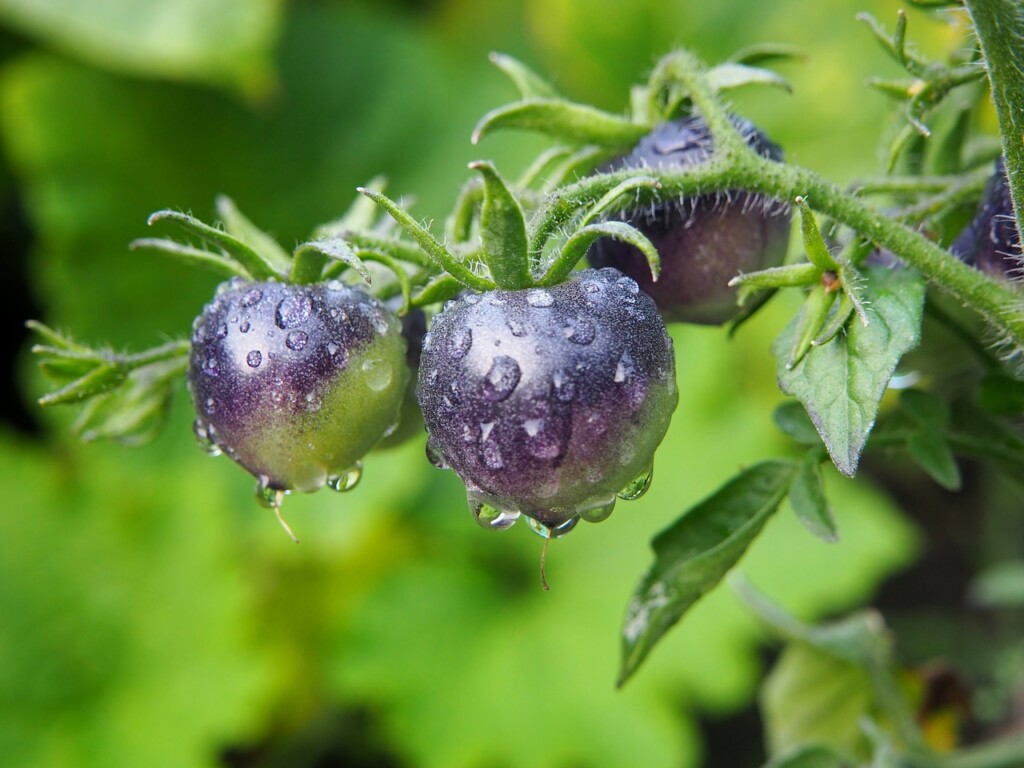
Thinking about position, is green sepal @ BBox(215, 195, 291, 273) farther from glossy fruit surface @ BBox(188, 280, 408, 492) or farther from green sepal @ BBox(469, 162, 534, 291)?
green sepal @ BBox(469, 162, 534, 291)

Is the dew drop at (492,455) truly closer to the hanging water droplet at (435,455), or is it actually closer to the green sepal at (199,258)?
the hanging water droplet at (435,455)

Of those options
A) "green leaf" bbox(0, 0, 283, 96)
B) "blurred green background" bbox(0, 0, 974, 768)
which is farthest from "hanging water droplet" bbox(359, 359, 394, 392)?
"green leaf" bbox(0, 0, 283, 96)

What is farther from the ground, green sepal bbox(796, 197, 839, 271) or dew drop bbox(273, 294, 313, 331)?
green sepal bbox(796, 197, 839, 271)

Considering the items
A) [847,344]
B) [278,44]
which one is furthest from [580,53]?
[847,344]

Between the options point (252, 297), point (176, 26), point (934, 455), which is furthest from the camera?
point (176, 26)

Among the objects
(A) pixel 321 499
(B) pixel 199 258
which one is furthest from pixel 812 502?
(A) pixel 321 499

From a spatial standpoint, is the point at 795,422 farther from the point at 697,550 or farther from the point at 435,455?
the point at 435,455
